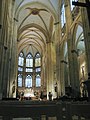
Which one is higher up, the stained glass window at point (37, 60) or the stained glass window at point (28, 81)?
the stained glass window at point (37, 60)

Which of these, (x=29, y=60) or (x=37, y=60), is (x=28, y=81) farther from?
(x=37, y=60)

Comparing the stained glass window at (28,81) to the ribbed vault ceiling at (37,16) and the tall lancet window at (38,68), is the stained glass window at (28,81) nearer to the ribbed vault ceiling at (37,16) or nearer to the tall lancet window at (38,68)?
the tall lancet window at (38,68)

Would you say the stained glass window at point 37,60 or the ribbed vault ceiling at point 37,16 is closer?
the ribbed vault ceiling at point 37,16

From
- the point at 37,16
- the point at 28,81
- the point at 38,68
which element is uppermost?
the point at 37,16

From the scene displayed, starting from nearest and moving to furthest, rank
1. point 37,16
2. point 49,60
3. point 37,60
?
point 49,60, point 37,16, point 37,60

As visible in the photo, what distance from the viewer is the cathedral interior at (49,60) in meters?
2.05

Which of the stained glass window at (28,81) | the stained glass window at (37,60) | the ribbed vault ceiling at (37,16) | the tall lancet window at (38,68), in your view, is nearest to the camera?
the ribbed vault ceiling at (37,16)

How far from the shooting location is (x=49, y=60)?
→ 28.7 meters

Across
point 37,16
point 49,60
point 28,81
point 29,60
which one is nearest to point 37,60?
point 29,60

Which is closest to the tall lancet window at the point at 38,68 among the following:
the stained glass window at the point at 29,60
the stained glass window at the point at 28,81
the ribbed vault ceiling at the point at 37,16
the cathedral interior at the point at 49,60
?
the cathedral interior at the point at 49,60

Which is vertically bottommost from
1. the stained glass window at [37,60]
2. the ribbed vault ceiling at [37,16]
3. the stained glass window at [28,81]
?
the stained glass window at [28,81]

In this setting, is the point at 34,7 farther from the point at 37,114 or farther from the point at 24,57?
the point at 37,114

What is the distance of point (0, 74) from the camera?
36.6 feet

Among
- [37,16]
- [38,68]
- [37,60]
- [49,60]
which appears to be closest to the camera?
[49,60]
